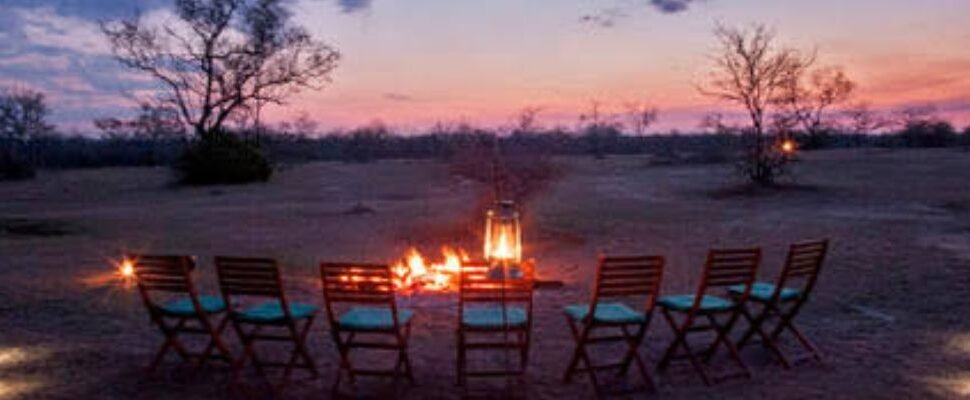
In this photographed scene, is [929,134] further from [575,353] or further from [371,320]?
[371,320]

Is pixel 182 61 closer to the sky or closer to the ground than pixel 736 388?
closer to the sky

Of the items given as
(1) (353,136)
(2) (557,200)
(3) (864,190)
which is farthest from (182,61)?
(1) (353,136)

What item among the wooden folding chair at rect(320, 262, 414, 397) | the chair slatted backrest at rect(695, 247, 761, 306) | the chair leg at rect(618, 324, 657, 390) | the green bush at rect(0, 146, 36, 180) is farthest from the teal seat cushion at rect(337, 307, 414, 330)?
the green bush at rect(0, 146, 36, 180)

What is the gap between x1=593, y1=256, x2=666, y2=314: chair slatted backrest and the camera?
18.7 feet

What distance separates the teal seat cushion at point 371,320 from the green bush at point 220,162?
3026 centimetres

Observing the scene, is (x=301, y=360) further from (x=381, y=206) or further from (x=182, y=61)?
(x=182, y=61)

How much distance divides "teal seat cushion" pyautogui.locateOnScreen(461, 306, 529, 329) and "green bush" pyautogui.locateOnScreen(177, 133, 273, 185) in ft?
100

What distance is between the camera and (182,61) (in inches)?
1415

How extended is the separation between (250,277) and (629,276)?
2556 mm

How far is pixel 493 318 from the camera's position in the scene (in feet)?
19.5

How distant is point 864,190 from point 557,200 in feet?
31.2

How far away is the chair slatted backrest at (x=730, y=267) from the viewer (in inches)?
232

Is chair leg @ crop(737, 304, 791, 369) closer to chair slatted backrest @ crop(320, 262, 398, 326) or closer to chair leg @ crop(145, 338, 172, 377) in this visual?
chair slatted backrest @ crop(320, 262, 398, 326)

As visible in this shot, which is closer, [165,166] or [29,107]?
[165,166]
